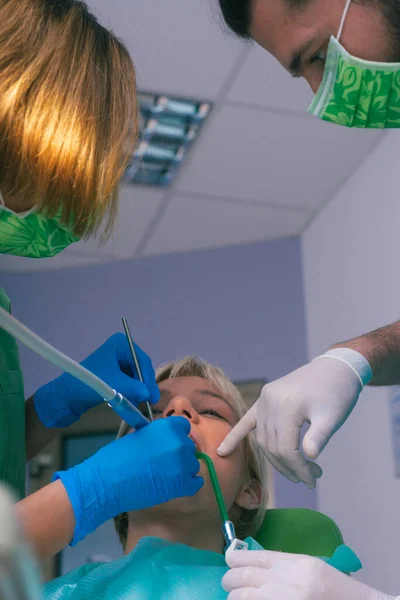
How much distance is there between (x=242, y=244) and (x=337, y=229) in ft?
2.17

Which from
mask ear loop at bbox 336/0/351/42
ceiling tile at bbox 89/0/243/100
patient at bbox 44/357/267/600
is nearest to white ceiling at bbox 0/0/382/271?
ceiling tile at bbox 89/0/243/100

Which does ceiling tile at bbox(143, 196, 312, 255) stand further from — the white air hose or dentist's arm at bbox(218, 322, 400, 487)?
the white air hose

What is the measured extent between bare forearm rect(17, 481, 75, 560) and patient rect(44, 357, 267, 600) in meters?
0.31

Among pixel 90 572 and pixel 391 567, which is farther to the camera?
pixel 391 567

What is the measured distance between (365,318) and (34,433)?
6.96ft

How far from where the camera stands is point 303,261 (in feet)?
13.4

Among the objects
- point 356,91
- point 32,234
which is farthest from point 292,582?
point 356,91

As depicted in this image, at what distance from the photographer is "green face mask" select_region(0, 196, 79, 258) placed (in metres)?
1.17

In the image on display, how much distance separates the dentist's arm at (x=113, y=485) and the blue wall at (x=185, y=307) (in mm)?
2610

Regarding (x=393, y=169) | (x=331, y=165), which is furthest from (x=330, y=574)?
(x=331, y=165)

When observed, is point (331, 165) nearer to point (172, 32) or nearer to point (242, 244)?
point (242, 244)

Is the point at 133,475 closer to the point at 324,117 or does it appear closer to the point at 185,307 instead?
the point at 324,117

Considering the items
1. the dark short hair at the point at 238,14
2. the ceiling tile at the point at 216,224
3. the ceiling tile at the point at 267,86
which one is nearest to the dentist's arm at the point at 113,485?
the dark short hair at the point at 238,14

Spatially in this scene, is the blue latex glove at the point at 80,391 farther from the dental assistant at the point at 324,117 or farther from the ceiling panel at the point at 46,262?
the ceiling panel at the point at 46,262
